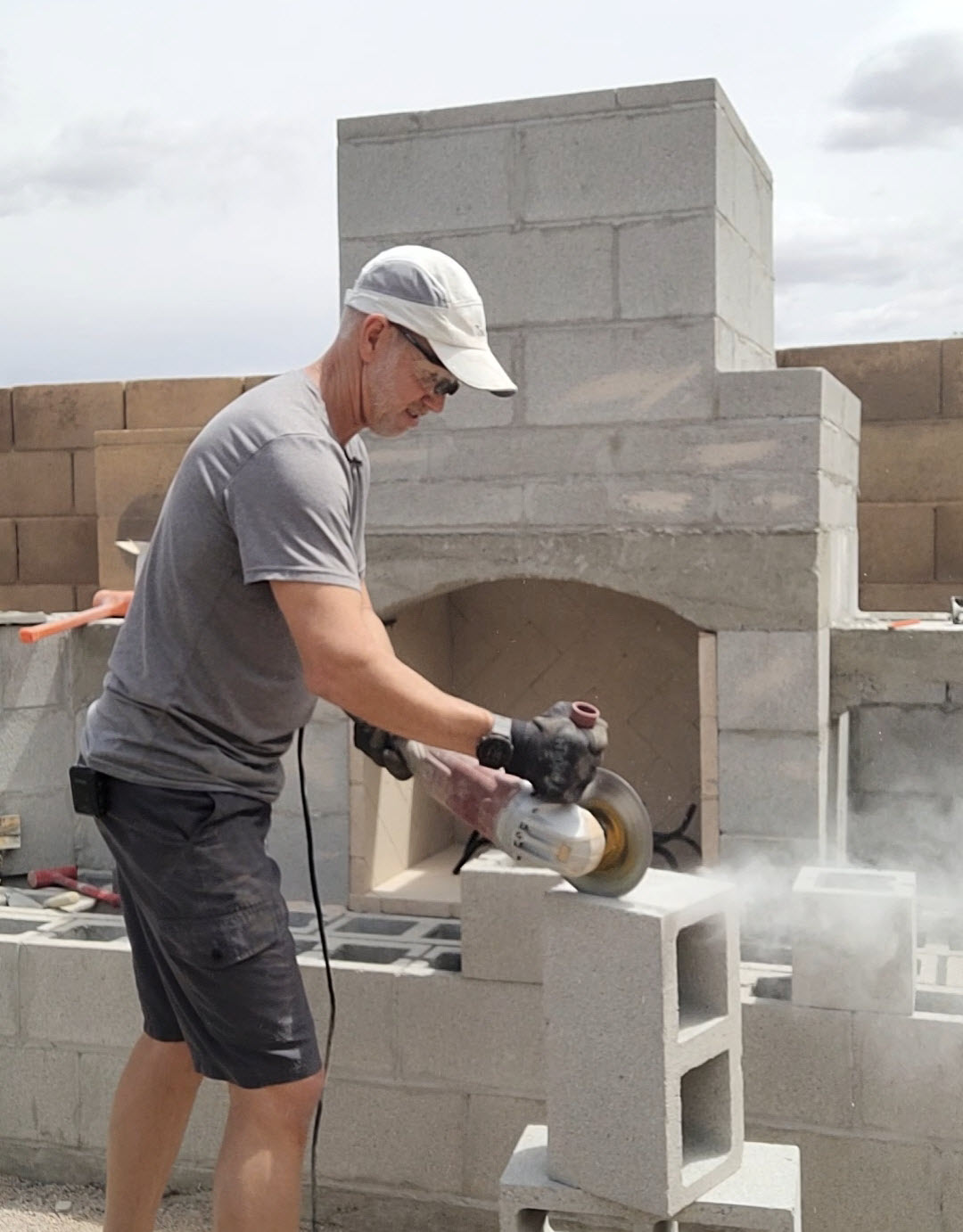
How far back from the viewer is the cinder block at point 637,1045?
2736 millimetres

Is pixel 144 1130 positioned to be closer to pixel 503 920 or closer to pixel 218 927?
pixel 218 927

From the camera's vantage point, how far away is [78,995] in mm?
4379

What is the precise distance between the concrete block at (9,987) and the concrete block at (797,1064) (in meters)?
2.23

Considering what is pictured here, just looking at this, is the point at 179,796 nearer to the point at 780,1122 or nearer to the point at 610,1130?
the point at 610,1130

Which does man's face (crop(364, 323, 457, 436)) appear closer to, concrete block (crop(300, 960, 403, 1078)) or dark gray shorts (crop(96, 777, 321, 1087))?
dark gray shorts (crop(96, 777, 321, 1087))

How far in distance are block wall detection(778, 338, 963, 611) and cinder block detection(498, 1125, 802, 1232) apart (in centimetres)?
512

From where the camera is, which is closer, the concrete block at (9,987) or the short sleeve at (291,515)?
the short sleeve at (291,515)

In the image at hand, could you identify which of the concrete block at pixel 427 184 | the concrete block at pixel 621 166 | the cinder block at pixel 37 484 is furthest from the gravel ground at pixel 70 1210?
the cinder block at pixel 37 484

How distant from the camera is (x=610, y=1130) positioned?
9.14ft

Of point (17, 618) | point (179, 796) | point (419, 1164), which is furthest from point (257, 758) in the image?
point (17, 618)

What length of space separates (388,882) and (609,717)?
123 centimetres

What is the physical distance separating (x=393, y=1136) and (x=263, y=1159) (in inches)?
58.9

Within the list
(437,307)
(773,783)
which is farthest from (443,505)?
(437,307)

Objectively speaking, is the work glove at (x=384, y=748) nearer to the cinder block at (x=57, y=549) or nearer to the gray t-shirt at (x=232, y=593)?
the gray t-shirt at (x=232, y=593)
